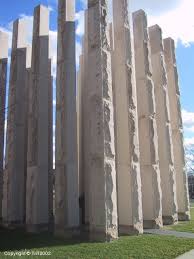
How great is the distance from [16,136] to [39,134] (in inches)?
93.3

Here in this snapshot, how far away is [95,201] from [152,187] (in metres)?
3.92

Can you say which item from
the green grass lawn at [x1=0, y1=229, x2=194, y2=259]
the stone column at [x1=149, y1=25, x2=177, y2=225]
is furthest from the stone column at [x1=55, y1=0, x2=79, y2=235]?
the stone column at [x1=149, y1=25, x2=177, y2=225]

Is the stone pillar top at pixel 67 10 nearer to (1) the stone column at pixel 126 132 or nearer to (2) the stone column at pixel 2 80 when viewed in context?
(1) the stone column at pixel 126 132

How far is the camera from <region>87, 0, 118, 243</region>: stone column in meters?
10.5

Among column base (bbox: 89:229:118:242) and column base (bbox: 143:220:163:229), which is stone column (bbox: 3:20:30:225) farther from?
column base (bbox: 89:229:118:242)

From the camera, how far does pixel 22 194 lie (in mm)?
15414

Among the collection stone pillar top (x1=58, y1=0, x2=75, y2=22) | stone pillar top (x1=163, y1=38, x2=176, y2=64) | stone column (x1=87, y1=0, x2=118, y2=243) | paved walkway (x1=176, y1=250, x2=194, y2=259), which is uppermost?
stone pillar top (x1=163, y1=38, x2=176, y2=64)

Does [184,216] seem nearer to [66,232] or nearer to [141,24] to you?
[66,232]

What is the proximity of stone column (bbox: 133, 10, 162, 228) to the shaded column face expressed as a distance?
5610 mm

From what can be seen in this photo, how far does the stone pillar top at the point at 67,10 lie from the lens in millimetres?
13508

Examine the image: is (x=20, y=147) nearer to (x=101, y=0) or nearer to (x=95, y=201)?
(x=95, y=201)

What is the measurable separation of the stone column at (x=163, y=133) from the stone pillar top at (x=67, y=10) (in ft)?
17.8

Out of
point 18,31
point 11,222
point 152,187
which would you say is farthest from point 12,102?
point 152,187

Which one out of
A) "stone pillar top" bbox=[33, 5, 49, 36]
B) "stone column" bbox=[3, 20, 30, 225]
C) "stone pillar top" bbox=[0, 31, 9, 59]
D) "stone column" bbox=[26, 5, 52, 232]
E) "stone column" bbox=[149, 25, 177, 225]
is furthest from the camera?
"stone pillar top" bbox=[0, 31, 9, 59]
